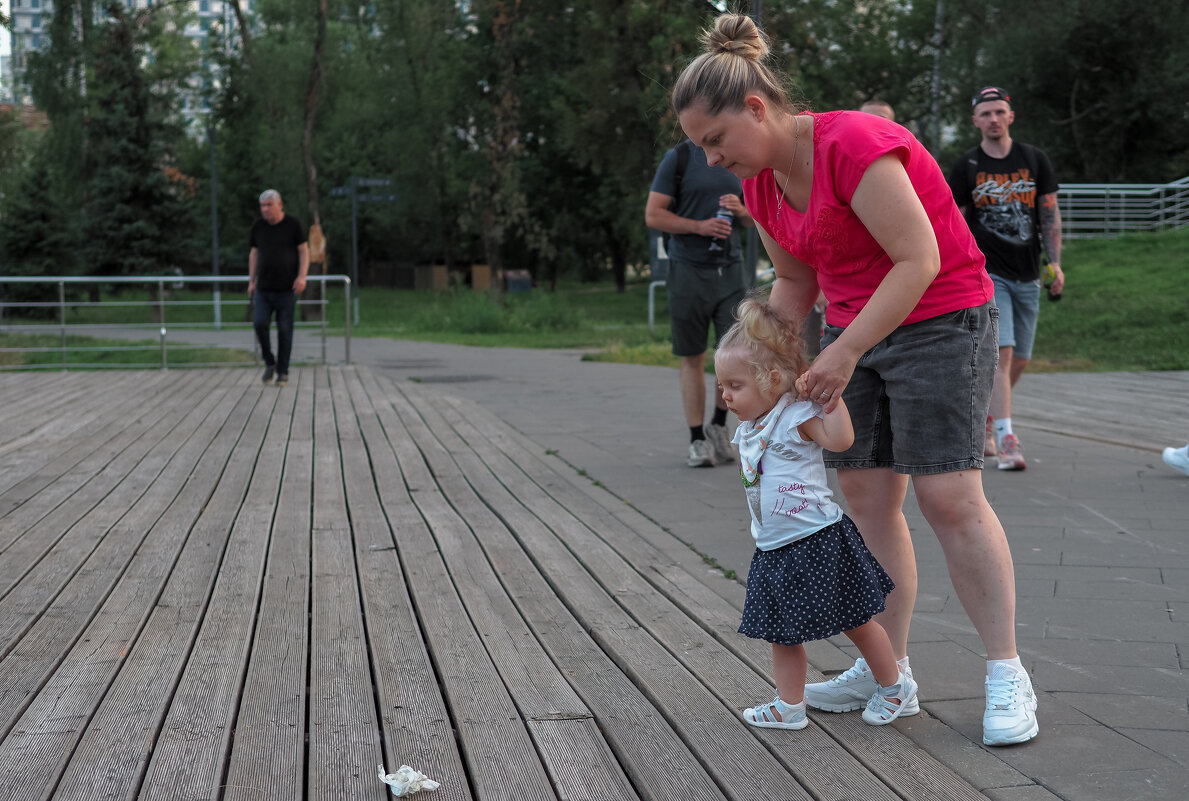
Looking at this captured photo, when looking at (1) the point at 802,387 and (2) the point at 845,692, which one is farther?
(2) the point at 845,692

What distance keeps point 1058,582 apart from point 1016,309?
2758 millimetres

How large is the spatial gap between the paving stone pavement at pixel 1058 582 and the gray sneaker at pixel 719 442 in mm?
211

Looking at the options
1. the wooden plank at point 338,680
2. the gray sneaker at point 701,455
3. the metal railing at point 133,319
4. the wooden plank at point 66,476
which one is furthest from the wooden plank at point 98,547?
the metal railing at point 133,319

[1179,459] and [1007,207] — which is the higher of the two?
[1007,207]

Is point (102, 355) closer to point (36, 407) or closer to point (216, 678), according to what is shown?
point (36, 407)

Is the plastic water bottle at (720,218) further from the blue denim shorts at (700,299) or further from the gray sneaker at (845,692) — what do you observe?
the gray sneaker at (845,692)

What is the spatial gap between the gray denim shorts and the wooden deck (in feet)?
2.05

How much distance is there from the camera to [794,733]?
269cm

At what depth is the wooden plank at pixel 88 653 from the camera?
2.50m

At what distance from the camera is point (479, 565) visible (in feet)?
13.9

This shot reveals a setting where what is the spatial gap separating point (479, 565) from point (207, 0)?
145 m

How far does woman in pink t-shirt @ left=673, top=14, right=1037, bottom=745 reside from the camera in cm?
254

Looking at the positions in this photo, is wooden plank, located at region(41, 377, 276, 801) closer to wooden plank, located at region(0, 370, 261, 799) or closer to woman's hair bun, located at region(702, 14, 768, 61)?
wooden plank, located at region(0, 370, 261, 799)

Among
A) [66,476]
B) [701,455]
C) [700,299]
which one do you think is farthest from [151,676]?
[700,299]
